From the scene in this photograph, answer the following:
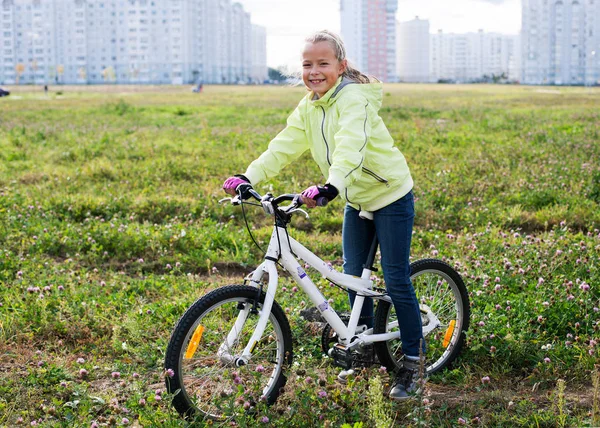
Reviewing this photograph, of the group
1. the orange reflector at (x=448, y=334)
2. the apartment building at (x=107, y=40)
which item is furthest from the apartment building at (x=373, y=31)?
the orange reflector at (x=448, y=334)

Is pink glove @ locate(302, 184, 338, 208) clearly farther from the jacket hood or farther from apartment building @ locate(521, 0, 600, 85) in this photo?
apartment building @ locate(521, 0, 600, 85)

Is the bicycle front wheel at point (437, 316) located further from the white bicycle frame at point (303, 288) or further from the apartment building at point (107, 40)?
the apartment building at point (107, 40)

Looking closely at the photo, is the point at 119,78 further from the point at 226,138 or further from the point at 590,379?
the point at 590,379

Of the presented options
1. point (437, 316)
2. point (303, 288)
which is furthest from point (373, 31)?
point (303, 288)

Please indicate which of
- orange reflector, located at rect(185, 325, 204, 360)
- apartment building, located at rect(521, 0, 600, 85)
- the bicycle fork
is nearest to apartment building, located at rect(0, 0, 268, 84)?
apartment building, located at rect(521, 0, 600, 85)

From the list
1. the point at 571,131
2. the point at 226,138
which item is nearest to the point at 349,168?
the point at 226,138

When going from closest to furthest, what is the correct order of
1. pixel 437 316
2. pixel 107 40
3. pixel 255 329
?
pixel 255 329 → pixel 437 316 → pixel 107 40

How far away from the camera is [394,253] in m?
4.12

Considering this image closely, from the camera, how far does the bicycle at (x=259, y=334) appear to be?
3689mm

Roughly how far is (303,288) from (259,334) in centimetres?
41

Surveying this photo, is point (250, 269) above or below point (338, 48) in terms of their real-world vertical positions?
below

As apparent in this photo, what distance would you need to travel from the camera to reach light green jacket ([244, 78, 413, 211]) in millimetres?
3701

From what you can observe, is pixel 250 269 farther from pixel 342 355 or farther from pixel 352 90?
pixel 352 90

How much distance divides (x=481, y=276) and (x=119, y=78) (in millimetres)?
177335
